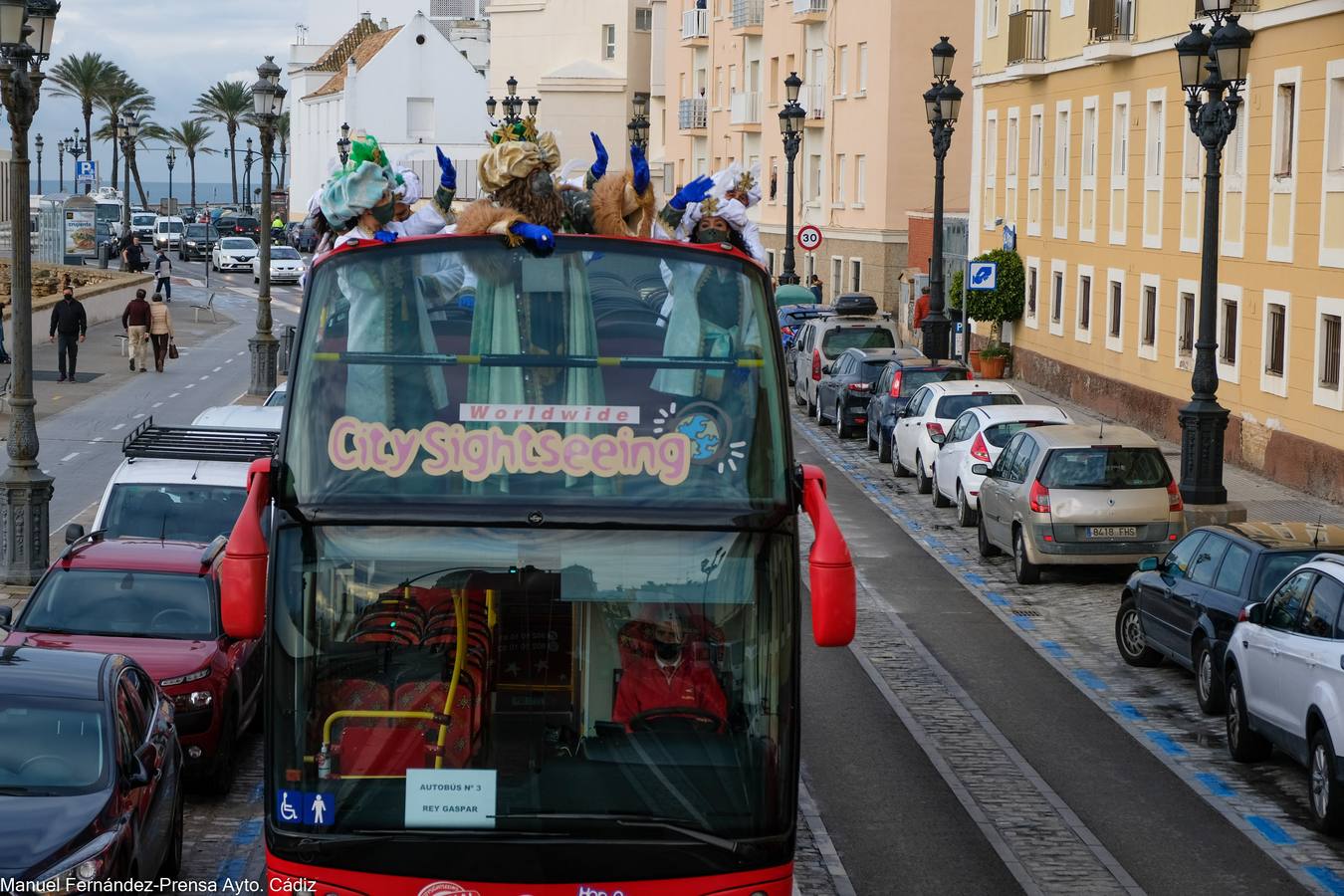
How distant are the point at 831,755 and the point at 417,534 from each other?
23.1 ft

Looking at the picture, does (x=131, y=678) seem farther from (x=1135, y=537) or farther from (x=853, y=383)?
(x=853, y=383)

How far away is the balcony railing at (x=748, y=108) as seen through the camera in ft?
243

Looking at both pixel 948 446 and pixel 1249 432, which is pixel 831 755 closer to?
pixel 948 446

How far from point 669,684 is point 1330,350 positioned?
2149cm

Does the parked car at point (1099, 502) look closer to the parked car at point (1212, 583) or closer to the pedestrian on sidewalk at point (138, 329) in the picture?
the parked car at point (1212, 583)

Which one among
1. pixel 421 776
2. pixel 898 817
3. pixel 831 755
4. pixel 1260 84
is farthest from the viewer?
pixel 1260 84

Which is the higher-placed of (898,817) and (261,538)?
(261,538)

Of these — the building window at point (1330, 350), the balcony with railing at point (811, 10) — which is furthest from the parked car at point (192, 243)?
the building window at point (1330, 350)

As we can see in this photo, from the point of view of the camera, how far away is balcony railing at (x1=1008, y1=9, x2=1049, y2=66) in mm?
42344

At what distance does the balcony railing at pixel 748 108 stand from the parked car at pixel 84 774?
64794 millimetres

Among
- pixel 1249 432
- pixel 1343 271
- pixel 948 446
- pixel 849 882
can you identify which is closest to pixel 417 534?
pixel 849 882

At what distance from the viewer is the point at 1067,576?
22.4 meters

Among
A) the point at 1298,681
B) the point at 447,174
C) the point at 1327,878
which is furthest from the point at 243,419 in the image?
the point at 1327,878

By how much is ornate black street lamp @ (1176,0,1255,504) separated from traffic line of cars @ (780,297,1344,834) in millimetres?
996
